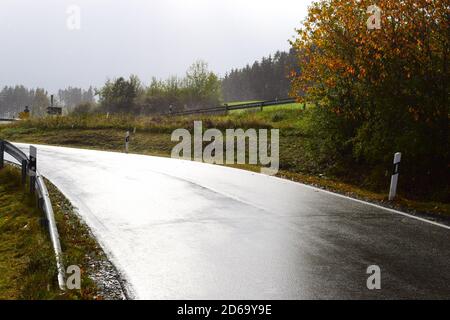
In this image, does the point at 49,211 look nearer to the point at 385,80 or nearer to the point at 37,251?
the point at 37,251

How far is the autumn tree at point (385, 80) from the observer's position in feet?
37.7

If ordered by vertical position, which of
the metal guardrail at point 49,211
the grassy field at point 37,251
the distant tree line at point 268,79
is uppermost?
the distant tree line at point 268,79

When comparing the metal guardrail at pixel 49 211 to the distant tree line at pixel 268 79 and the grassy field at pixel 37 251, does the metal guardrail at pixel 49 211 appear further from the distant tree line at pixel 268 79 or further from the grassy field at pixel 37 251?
the distant tree line at pixel 268 79

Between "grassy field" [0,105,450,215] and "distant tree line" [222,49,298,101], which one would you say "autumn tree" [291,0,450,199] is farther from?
"distant tree line" [222,49,298,101]

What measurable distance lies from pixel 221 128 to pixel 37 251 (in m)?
19.4

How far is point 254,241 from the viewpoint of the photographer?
23.5 ft

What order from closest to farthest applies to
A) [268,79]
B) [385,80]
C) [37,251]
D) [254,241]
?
[37,251]
[254,241]
[385,80]
[268,79]

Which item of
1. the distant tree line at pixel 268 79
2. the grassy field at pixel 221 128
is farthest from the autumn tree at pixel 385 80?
the distant tree line at pixel 268 79

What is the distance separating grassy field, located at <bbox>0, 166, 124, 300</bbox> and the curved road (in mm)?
294

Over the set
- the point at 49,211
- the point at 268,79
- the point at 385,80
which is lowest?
the point at 49,211

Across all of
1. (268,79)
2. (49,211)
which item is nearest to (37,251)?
(49,211)

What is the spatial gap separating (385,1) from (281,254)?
26.1ft

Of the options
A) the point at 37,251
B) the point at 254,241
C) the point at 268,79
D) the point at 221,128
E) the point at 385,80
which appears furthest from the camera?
the point at 268,79

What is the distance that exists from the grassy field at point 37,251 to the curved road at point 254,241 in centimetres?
29
